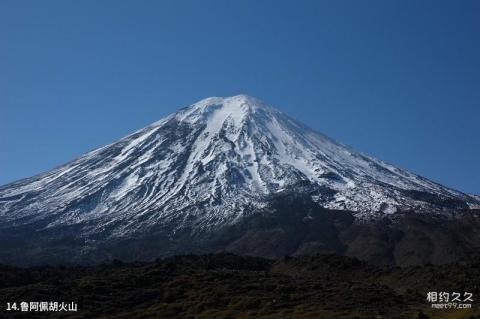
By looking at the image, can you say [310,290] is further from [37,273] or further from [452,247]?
[452,247]

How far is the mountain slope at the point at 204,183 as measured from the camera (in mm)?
98500

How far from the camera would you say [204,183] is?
4355 inches

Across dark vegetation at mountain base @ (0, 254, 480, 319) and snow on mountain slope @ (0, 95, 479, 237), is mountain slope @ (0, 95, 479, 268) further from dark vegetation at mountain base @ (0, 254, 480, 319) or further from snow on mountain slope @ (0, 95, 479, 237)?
dark vegetation at mountain base @ (0, 254, 480, 319)

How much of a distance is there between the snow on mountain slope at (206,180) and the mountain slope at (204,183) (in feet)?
0.58

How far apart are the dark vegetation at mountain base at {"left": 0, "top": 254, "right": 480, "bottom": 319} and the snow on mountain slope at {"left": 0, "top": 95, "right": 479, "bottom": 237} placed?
45483 millimetres

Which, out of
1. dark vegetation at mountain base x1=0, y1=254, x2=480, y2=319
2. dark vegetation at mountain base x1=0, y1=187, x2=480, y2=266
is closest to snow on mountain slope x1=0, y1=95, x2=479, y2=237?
dark vegetation at mountain base x1=0, y1=187, x2=480, y2=266

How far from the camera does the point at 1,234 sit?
93062 mm

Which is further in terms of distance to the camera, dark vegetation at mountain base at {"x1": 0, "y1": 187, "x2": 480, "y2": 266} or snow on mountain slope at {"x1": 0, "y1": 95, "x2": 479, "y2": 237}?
snow on mountain slope at {"x1": 0, "y1": 95, "x2": 479, "y2": 237}

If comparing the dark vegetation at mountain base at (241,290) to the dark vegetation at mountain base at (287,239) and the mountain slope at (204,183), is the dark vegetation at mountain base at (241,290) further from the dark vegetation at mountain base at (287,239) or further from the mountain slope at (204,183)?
the mountain slope at (204,183)

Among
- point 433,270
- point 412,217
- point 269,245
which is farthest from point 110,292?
point 412,217

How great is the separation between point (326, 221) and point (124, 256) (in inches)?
1179

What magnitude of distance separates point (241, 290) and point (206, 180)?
71.7m

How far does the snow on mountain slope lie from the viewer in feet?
328

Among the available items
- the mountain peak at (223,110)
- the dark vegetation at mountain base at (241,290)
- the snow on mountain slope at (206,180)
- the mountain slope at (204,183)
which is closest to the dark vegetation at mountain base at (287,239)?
the mountain slope at (204,183)
